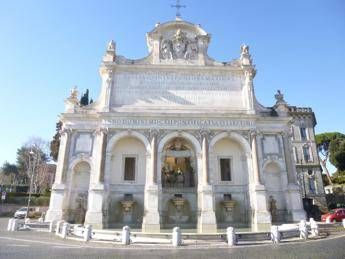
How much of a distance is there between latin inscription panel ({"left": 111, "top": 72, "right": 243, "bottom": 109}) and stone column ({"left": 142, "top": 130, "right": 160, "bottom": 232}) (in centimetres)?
466

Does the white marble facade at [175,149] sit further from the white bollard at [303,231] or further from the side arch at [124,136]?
the white bollard at [303,231]

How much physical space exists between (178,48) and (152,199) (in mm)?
15474

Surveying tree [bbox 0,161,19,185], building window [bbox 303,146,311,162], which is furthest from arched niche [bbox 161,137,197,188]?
tree [bbox 0,161,19,185]

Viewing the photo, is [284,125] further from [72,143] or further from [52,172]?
[52,172]

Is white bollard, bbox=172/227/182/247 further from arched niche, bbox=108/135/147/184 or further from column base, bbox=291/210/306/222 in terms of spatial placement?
column base, bbox=291/210/306/222

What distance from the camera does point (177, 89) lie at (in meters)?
27.0

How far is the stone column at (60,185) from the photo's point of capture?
22.6 meters

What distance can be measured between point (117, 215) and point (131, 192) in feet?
7.53

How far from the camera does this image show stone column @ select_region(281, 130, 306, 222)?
23.7 meters

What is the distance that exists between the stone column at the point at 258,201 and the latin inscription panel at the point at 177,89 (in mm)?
5977

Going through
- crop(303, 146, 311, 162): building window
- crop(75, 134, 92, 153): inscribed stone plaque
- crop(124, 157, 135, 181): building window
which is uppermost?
crop(303, 146, 311, 162): building window

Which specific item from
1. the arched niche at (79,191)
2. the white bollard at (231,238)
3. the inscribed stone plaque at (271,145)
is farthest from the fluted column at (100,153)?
the inscribed stone plaque at (271,145)

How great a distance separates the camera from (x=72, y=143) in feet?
82.5

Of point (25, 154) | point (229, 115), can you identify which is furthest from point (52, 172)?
point (229, 115)
